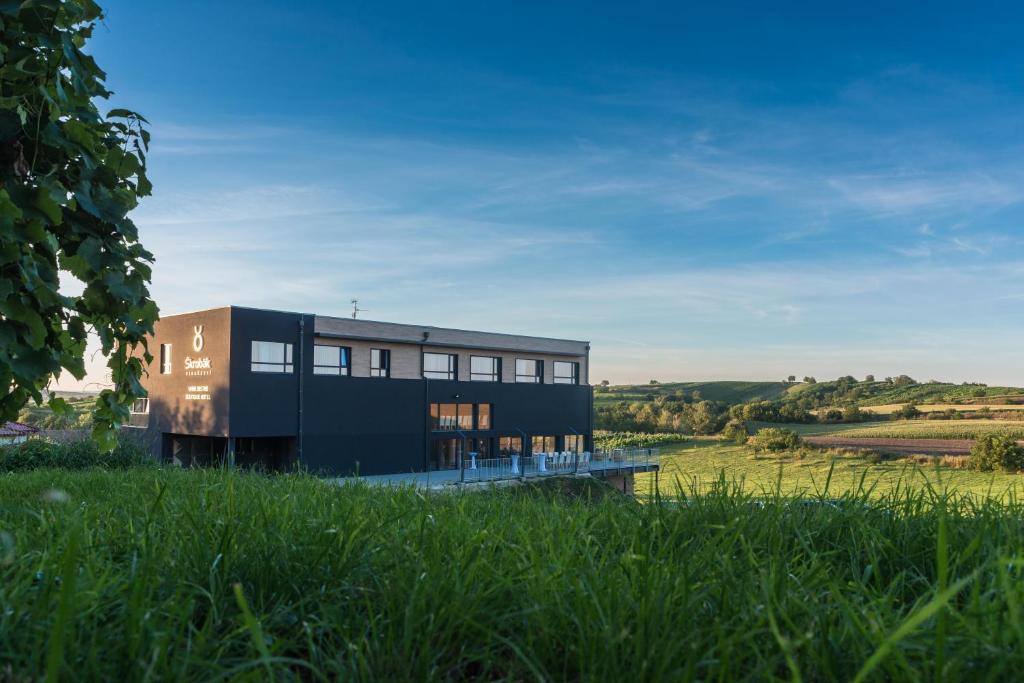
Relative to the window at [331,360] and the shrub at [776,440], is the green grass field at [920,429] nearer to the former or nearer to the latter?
the shrub at [776,440]

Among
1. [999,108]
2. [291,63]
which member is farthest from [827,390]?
[291,63]

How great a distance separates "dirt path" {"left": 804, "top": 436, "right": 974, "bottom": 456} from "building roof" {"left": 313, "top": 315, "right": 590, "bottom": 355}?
14.8 metres

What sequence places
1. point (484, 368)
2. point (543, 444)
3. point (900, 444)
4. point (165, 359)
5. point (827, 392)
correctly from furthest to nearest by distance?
1. point (827, 392)
2. point (900, 444)
3. point (543, 444)
4. point (484, 368)
5. point (165, 359)

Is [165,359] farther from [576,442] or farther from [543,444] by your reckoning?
[576,442]

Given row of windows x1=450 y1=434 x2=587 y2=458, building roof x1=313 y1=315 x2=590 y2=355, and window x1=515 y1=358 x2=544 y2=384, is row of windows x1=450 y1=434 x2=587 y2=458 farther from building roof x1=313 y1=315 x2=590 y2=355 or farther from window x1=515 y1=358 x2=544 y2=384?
building roof x1=313 y1=315 x2=590 y2=355

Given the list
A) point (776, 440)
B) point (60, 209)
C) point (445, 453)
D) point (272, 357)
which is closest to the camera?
point (60, 209)

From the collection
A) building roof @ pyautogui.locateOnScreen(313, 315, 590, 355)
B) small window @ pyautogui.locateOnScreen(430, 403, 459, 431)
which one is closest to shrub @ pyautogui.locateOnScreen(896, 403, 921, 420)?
building roof @ pyautogui.locateOnScreen(313, 315, 590, 355)

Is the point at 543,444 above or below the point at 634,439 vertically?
above

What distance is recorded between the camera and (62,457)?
38.3 feet

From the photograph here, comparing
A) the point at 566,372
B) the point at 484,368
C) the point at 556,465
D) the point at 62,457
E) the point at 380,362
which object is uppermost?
the point at 380,362

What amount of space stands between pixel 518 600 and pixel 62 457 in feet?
42.1

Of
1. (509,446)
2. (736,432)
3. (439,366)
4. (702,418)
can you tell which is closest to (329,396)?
(439,366)

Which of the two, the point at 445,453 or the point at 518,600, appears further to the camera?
the point at 445,453

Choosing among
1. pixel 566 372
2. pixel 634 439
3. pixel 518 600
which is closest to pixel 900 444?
pixel 634 439
